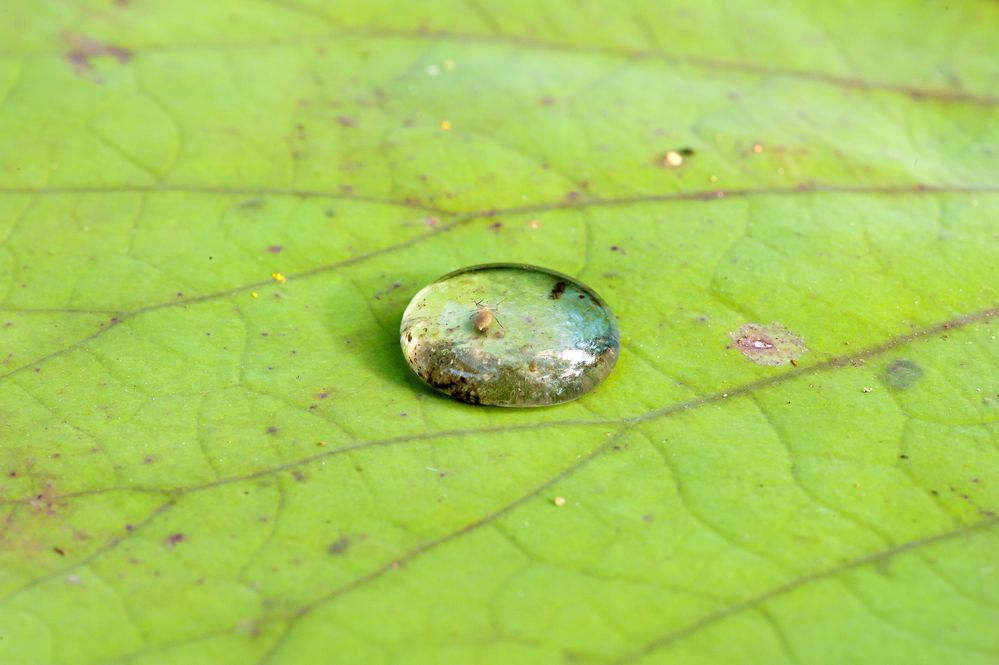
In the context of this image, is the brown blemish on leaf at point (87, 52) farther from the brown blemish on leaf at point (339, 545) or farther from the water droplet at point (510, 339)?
the brown blemish on leaf at point (339, 545)

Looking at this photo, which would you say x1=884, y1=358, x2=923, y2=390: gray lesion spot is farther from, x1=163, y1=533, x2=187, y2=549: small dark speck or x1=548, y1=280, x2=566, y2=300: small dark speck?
x1=163, y1=533, x2=187, y2=549: small dark speck

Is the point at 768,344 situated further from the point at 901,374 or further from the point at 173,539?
the point at 173,539

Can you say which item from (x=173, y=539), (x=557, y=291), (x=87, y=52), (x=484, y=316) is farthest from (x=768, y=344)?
(x=87, y=52)

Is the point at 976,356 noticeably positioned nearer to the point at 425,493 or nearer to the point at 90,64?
the point at 425,493

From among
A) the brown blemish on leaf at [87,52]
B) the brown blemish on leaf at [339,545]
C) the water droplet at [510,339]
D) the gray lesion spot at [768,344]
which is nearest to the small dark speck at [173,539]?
the brown blemish on leaf at [339,545]

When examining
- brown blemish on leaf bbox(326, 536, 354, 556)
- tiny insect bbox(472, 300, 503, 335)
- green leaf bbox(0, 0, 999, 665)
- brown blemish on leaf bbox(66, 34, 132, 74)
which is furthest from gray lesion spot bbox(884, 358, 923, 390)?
brown blemish on leaf bbox(66, 34, 132, 74)

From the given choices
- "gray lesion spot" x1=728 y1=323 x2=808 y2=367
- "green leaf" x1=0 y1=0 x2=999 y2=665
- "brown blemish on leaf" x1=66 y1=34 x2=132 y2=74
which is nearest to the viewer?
"green leaf" x1=0 y1=0 x2=999 y2=665
